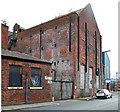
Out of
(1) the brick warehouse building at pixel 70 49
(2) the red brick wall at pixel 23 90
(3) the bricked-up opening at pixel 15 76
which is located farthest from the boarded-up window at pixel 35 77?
(1) the brick warehouse building at pixel 70 49

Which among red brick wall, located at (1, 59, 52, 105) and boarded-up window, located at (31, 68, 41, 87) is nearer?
red brick wall, located at (1, 59, 52, 105)

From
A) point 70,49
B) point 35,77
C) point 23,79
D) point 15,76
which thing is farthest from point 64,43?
point 15,76

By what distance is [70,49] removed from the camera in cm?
2795

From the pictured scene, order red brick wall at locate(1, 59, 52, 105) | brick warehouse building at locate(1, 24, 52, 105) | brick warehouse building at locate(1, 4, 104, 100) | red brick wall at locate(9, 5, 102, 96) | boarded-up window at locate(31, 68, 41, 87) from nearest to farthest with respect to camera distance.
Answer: red brick wall at locate(1, 59, 52, 105)
brick warehouse building at locate(1, 24, 52, 105)
boarded-up window at locate(31, 68, 41, 87)
brick warehouse building at locate(1, 4, 104, 100)
red brick wall at locate(9, 5, 102, 96)

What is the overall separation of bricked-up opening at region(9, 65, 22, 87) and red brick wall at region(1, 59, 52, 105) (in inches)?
14.2

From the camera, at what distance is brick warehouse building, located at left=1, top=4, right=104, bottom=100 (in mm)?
27234

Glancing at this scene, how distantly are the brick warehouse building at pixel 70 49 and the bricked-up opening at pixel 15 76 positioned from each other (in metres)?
5.50

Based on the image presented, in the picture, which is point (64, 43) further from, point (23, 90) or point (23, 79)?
point (23, 90)

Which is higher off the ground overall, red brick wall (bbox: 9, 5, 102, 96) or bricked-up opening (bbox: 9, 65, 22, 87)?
red brick wall (bbox: 9, 5, 102, 96)

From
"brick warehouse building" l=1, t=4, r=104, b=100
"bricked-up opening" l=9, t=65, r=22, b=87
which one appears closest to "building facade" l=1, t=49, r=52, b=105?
"bricked-up opening" l=9, t=65, r=22, b=87

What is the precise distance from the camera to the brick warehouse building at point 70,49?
27.2 metres

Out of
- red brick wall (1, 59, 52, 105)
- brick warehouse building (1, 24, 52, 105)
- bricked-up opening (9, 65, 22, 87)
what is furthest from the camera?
bricked-up opening (9, 65, 22, 87)

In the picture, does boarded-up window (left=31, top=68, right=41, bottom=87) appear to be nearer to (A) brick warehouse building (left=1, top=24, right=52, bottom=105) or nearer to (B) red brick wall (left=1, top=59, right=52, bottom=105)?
(A) brick warehouse building (left=1, top=24, right=52, bottom=105)

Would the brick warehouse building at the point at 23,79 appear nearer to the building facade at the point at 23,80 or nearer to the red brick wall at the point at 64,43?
the building facade at the point at 23,80
